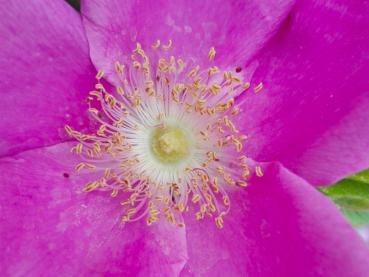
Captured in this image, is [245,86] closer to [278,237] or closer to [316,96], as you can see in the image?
[316,96]

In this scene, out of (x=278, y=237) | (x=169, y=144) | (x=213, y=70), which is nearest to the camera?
(x=278, y=237)

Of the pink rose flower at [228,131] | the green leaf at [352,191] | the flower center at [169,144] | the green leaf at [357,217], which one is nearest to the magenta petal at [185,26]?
the pink rose flower at [228,131]

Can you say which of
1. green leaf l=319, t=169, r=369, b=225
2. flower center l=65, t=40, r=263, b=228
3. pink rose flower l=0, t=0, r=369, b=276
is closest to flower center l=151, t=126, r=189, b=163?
flower center l=65, t=40, r=263, b=228

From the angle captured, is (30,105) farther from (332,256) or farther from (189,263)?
(332,256)

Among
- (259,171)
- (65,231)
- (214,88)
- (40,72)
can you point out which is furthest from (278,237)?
(40,72)

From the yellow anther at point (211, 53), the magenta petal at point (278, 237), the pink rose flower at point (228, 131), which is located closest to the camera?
the magenta petal at point (278, 237)

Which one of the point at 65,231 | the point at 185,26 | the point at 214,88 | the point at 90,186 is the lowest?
the point at 65,231

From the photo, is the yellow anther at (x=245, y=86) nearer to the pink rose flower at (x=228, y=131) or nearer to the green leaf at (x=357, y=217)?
the pink rose flower at (x=228, y=131)
